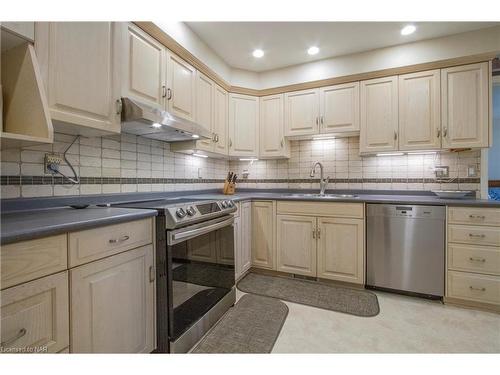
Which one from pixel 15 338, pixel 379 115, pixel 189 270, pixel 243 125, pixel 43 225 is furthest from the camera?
pixel 243 125

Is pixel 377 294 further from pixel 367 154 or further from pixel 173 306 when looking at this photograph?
pixel 173 306

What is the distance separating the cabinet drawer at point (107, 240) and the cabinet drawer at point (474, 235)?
2.42 metres

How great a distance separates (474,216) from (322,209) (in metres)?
1.22

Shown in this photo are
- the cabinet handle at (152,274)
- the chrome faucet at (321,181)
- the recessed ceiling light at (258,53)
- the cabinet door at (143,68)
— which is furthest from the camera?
the chrome faucet at (321,181)

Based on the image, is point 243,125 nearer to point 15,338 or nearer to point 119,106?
point 119,106

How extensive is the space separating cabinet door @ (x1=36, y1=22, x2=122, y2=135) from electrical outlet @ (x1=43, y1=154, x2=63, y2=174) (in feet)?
0.71

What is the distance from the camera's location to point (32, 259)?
2.68 feet

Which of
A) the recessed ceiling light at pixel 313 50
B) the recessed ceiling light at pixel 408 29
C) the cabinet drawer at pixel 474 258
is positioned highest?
the recessed ceiling light at pixel 313 50

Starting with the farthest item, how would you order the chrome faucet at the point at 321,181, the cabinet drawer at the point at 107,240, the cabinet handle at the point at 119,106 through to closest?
the chrome faucet at the point at 321,181 < the cabinet handle at the point at 119,106 < the cabinet drawer at the point at 107,240

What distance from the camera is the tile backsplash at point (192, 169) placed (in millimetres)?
1339

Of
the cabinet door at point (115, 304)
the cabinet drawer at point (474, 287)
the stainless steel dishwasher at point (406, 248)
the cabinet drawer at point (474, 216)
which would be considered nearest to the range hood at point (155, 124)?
the cabinet door at point (115, 304)

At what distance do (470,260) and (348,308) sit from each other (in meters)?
Result: 1.10

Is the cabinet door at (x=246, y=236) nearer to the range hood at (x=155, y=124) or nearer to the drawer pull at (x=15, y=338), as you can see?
the range hood at (x=155, y=124)

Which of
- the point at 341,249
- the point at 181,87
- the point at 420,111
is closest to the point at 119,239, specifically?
the point at 181,87
